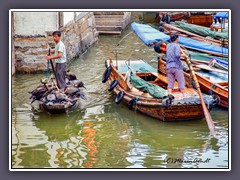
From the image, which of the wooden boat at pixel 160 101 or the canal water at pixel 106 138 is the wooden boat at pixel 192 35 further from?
the canal water at pixel 106 138

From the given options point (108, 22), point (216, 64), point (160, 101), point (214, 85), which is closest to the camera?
point (160, 101)

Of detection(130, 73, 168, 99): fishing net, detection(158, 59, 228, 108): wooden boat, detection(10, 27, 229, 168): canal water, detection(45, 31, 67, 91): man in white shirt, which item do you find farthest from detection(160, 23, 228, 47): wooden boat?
detection(45, 31, 67, 91): man in white shirt

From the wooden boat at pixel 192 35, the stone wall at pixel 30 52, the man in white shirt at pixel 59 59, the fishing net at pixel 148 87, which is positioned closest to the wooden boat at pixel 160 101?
the fishing net at pixel 148 87

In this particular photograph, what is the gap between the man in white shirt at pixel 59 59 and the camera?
14238mm

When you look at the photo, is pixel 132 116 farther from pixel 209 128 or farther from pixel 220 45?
pixel 220 45

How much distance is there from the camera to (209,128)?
13484 mm

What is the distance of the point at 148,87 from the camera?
47.5 ft

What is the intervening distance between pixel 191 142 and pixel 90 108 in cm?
301

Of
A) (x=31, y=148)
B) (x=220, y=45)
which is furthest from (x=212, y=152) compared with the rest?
(x=220, y=45)

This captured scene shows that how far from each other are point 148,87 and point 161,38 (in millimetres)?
1400

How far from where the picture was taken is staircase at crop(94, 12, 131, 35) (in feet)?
77.1

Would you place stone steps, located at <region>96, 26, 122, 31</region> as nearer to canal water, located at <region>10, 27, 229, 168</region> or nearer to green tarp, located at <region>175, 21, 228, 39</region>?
green tarp, located at <region>175, 21, 228, 39</region>

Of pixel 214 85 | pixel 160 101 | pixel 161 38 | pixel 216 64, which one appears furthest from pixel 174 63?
pixel 216 64

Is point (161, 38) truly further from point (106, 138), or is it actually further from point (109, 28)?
point (109, 28)
